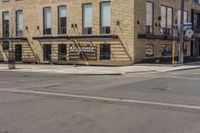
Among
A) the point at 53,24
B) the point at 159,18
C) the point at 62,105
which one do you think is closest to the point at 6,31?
the point at 53,24

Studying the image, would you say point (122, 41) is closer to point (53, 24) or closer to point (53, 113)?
point (53, 24)

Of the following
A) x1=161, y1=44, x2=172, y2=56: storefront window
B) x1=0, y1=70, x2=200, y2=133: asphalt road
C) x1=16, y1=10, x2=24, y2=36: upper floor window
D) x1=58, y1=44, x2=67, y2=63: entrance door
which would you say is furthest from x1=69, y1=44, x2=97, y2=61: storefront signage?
x1=0, y1=70, x2=200, y2=133: asphalt road

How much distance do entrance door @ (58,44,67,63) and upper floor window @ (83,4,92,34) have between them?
3.07m

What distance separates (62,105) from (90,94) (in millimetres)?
2841

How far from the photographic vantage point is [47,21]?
39.0 meters

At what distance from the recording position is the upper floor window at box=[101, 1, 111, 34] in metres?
34.3

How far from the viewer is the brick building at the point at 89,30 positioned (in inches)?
1319

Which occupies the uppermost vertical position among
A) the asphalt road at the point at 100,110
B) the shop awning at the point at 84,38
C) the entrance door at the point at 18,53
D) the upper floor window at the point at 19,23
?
the upper floor window at the point at 19,23

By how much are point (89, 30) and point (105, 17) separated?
2.18 metres

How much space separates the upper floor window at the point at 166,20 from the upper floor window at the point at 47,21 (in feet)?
36.1

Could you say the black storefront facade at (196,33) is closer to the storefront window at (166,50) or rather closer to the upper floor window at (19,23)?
the storefront window at (166,50)

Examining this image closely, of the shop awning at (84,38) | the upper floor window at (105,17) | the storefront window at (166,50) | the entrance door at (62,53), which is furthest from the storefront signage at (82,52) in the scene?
the storefront window at (166,50)

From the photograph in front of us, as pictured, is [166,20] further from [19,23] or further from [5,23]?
[5,23]

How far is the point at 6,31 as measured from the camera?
142 ft
